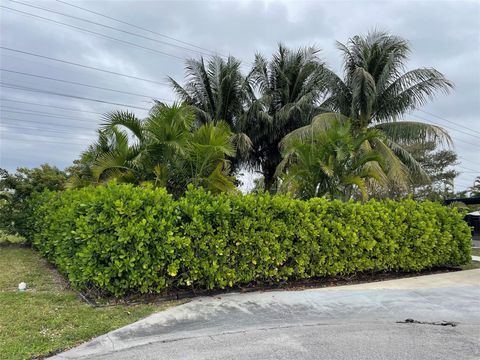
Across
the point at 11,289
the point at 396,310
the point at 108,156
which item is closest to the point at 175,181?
the point at 108,156

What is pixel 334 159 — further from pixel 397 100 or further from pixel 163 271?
pixel 397 100

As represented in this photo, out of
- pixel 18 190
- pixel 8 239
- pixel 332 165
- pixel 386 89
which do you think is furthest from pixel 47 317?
pixel 386 89

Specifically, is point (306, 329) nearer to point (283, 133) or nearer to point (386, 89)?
point (386, 89)

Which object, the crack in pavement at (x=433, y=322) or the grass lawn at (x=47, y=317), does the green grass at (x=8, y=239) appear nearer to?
the grass lawn at (x=47, y=317)

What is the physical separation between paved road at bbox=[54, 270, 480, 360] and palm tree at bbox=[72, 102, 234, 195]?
3.58 meters

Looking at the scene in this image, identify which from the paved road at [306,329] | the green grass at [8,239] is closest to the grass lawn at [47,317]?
the paved road at [306,329]

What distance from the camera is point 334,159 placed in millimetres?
9141

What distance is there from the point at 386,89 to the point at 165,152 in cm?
994

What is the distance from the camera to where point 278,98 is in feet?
64.4

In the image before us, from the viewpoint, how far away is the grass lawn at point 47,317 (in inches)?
163

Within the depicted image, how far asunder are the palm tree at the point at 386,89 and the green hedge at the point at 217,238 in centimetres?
677

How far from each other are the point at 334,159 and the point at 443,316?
430 centimetres

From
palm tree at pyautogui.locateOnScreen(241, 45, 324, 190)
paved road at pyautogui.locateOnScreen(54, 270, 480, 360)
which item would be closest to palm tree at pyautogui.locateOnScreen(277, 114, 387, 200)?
paved road at pyautogui.locateOnScreen(54, 270, 480, 360)

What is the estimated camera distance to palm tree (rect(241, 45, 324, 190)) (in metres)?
18.4
